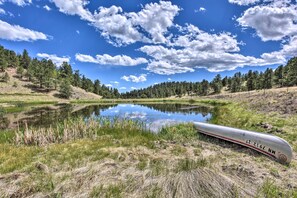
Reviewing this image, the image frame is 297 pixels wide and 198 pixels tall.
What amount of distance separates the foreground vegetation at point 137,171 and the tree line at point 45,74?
88211mm

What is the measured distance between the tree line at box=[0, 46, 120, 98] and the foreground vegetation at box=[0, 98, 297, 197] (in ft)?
289

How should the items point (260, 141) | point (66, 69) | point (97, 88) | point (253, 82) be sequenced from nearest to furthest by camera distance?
1. point (260, 141)
2. point (253, 82)
3. point (97, 88)
4. point (66, 69)

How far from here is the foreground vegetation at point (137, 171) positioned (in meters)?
4.93

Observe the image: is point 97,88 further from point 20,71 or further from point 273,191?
point 273,191

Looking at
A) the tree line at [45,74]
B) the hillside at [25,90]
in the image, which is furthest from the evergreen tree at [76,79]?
the hillside at [25,90]

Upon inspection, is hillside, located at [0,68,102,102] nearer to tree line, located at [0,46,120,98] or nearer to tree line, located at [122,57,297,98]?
tree line, located at [0,46,120,98]

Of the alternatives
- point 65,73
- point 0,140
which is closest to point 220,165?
point 0,140

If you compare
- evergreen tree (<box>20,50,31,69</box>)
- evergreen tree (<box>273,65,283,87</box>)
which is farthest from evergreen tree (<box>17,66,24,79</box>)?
evergreen tree (<box>273,65,283,87</box>)

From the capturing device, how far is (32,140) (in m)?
10.2

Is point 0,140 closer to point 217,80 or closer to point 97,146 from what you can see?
point 97,146

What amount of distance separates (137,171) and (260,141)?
5304mm

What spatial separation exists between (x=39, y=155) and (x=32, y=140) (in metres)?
2.56

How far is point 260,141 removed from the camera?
8195 mm

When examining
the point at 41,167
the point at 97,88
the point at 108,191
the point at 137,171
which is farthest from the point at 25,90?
the point at 108,191
